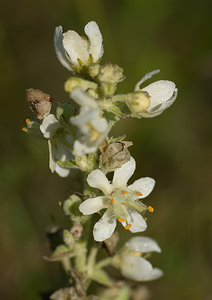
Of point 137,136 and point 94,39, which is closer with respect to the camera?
point 94,39

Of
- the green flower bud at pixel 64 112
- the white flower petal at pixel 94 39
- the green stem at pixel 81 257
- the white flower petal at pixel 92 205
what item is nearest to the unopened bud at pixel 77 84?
the green flower bud at pixel 64 112

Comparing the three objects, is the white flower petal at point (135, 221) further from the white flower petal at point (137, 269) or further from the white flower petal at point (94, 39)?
the white flower petal at point (94, 39)

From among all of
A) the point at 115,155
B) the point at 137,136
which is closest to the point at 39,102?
the point at 115,155

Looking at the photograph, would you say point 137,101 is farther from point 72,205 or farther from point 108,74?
point 72,205

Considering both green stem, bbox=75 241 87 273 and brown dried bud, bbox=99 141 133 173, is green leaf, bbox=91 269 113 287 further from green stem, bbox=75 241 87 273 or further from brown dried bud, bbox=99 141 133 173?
brown dried bud, bbox=99 141 133 173

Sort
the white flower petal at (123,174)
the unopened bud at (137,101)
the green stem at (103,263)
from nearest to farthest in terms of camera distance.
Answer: the unopened bud at (137,101)
the white flower petal at (123,174)
the green stem at (103,263)

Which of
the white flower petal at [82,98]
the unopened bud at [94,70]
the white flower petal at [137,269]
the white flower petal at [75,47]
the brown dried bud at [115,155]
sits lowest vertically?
the white flower petal at [137,269]
